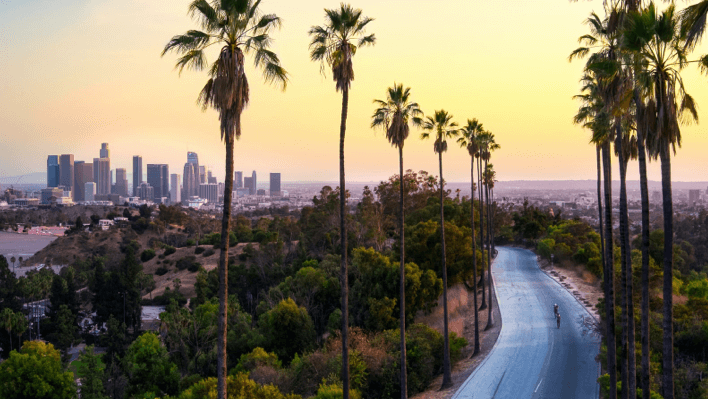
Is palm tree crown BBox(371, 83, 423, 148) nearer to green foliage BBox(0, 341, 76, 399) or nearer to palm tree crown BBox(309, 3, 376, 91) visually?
palm tree crown BBox(309, 3, 376, 91)

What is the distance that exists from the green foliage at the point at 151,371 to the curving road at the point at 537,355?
14.0 metres

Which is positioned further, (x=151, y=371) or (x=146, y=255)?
(x=146, y=255)

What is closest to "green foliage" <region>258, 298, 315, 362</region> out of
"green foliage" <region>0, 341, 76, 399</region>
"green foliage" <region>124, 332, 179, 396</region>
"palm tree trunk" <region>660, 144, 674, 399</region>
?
"green foliage" <region>124, 332, 179, 396</region>

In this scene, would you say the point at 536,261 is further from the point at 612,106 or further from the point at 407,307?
the point at 612,106

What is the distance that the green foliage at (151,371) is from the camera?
78.3 ft

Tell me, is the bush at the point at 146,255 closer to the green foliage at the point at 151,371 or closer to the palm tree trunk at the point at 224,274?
the green foliage at the point at 151,371

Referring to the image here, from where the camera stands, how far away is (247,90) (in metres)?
11.3

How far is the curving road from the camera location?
62.3ft

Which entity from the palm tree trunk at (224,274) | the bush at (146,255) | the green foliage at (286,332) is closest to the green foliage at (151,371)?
the green foliage at (286,332)

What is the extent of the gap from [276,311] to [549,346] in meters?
13.5

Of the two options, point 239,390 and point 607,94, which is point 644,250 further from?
point 239,390

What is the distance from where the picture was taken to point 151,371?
78.3ft

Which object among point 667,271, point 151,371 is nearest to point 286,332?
point 151,371

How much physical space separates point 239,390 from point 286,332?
1112 centimetres
